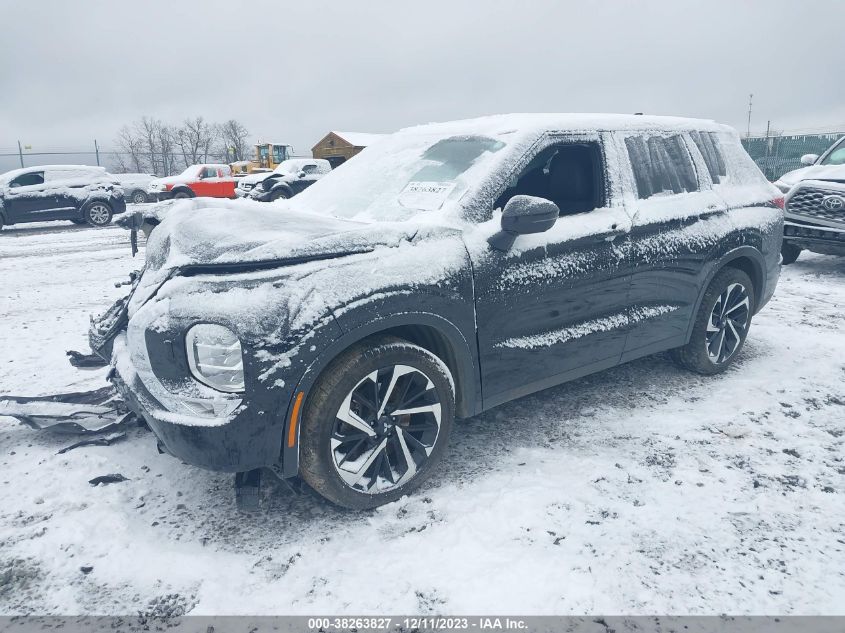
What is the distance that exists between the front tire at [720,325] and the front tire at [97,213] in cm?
1604

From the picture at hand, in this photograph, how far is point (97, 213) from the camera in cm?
1594

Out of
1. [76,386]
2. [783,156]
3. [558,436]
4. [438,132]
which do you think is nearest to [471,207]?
[438,132]

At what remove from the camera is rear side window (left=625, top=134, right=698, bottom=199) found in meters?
3.76

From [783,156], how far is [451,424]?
1100 inches

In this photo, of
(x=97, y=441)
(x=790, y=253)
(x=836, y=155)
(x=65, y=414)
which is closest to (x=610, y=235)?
(x=97, y=441)

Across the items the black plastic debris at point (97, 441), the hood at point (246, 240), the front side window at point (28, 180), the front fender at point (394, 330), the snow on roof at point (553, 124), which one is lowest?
the black plastic debris at point (97, 441)

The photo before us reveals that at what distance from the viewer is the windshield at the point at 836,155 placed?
866 cm

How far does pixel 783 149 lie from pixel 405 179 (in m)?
27.5

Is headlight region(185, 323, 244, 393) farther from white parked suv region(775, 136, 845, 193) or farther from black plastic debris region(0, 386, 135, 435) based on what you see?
white parked suv region(775, 136, 845, 193)

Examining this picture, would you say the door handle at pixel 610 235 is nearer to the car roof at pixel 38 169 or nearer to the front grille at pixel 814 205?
the front grille at pixel 814 205

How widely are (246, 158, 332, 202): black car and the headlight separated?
18.6 m

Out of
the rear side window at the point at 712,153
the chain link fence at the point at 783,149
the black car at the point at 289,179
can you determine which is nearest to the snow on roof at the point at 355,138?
the black car at the point at 289,179

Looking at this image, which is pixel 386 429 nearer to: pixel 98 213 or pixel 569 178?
pixel 569 178

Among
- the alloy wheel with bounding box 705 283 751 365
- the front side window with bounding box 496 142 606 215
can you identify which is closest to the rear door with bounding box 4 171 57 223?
the front side window with bounding box 496 142 606 215
